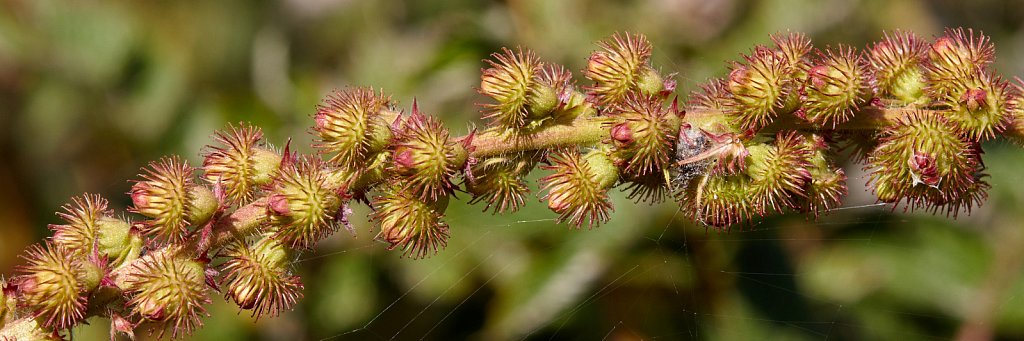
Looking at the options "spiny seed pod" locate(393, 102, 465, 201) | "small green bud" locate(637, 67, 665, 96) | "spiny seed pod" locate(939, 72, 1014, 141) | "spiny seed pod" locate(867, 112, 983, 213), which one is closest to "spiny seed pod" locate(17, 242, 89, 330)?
"spiny seed pod" locate(393, 102, 465, 201)

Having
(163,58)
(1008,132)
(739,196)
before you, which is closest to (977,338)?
(1008,132)

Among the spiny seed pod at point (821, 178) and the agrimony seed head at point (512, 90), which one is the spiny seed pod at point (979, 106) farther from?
the agrimony seed head at point (512, 90)

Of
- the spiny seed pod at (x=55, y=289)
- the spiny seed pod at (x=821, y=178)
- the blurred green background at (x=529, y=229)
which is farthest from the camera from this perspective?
the blurred green background at (x=529, y=229)

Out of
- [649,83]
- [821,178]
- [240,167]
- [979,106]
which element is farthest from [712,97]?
[240,167]

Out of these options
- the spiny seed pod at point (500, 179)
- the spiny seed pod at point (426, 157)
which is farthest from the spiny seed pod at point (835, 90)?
the spiny seed pod at point (426, 157)

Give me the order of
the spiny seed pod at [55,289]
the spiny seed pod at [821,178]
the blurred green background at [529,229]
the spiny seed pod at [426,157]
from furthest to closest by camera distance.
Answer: the blurred green background at [529,229], the spiny seed pod at [821,178], the spiny seed pod at [426,157], the spiny seed pod at [55,289]
